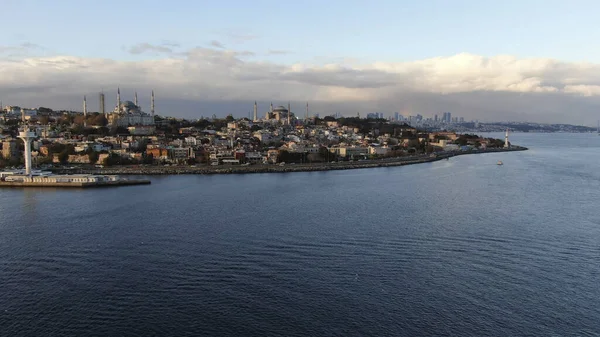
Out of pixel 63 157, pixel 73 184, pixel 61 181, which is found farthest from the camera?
pixel 63 157

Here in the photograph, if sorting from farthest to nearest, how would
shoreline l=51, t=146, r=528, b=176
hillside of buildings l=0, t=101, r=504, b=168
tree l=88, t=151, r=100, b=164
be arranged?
hillside of buildings l=0, t=101, r=504, b=168 → tree l=88, t=151, r=100, b=164 → shoreline l=51, t=146, r=528, b=176

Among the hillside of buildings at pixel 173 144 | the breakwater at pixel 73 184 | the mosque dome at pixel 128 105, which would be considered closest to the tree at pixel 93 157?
the hillside of buildings at pixel 173 144

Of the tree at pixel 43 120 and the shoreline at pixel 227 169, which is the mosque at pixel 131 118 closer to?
the tree at pixel 43 120

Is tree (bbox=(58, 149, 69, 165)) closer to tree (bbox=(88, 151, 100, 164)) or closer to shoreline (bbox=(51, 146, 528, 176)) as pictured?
tree (bbox=(88, 151, 100, 164))

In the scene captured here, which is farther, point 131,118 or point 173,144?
point 131,118

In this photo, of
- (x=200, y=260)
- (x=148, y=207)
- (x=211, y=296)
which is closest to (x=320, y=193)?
(x=148, y=207)

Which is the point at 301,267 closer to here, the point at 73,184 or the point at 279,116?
the point at 73,184

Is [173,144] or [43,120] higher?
[43,120]

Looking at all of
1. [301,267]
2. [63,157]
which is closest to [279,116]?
[63,157]

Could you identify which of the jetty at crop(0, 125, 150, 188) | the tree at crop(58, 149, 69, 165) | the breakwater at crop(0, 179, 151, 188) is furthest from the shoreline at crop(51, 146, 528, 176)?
the breakwater at crop(0, 179, 151, 188)
